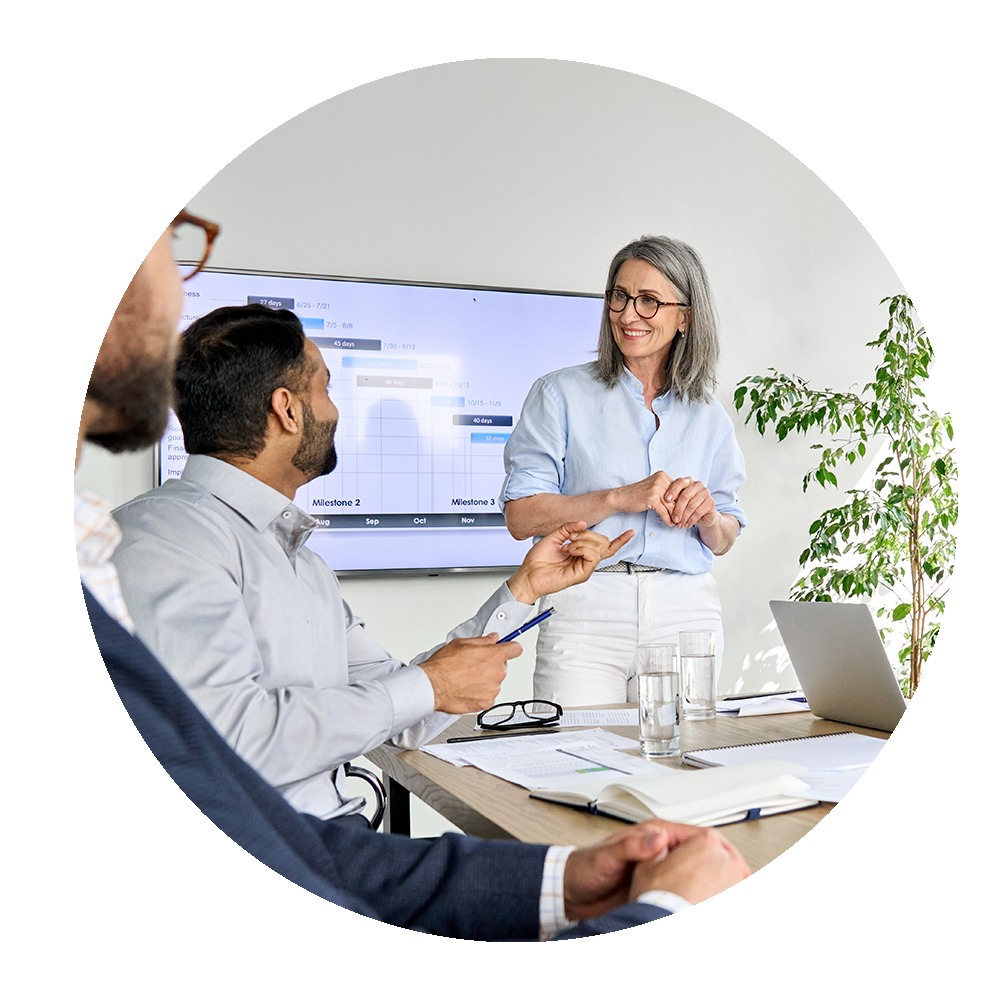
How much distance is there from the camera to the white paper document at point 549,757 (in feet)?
3.51

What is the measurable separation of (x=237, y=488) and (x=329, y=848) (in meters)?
0.44

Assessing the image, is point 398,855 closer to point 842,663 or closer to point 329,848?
point 329,848

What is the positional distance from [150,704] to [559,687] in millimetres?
901

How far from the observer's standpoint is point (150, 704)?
0.89 m

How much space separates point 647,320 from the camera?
6.15ft

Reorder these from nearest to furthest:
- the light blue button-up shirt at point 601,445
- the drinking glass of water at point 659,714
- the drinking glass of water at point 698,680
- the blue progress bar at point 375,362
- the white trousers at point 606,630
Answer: the drinking glass of water at point 659,714
the drinking glass of water at point 698,680
the white trousers at point 606,630
the light blue button-up shirt at point 601,445
the blue progress bar at point 375,362

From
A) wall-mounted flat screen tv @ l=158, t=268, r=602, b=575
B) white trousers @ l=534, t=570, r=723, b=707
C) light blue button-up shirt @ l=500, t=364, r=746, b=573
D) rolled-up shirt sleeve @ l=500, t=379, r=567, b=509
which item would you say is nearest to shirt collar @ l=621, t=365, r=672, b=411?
light blue button-up shirt @ l=500, t=364, r=746, b=573

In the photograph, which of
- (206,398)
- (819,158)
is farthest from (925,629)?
(206,398)

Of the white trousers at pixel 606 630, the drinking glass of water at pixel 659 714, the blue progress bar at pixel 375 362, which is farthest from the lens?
the blue progress bar at pixel 375 362

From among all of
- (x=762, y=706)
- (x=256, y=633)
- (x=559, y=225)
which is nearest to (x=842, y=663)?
(x=762, y=706)

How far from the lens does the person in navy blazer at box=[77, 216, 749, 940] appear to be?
82 cm

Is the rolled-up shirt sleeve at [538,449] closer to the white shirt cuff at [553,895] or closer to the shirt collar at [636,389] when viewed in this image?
the shirt collar at [636,389]

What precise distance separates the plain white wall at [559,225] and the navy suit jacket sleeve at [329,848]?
1448 mm

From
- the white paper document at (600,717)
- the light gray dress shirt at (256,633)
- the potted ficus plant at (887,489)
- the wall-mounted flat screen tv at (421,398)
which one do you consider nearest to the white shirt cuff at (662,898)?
the light gray dress shirt at (256,633)
